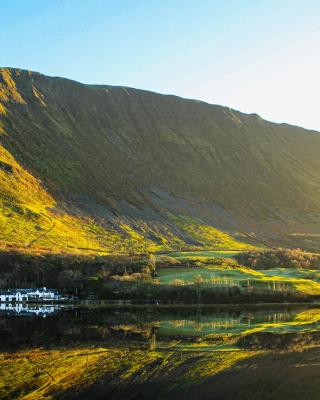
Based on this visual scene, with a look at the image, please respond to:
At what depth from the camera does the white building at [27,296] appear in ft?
270

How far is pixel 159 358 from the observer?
35781 millimetres

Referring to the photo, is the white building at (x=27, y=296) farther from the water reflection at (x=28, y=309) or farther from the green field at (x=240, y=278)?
the green field at (x=240, y=278)

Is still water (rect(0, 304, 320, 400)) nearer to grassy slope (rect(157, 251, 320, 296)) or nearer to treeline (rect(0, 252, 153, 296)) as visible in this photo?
grassy slope (rect(157, 251, 320, 296))

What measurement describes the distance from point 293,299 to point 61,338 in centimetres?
4544

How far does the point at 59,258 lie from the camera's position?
95.9 meters

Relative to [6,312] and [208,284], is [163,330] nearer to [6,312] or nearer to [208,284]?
[6,312]

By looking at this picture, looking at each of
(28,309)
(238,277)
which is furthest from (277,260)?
(28,309)

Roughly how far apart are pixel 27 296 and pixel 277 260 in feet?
162

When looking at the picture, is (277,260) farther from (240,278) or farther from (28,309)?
(28,309)

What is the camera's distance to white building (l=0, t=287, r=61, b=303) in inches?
3246

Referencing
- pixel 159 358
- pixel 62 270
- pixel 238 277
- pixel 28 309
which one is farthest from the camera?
pixel 62 270

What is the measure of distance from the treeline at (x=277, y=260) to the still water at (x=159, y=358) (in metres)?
47.0

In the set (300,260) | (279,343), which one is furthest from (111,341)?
(300,260)

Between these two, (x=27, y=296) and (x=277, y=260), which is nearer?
(x=27, y=296)
